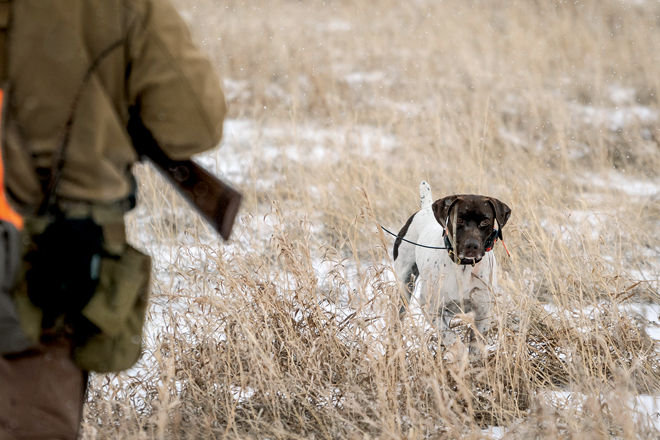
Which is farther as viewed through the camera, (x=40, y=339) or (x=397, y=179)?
(x=397, y=179)

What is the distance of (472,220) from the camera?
9.34ft

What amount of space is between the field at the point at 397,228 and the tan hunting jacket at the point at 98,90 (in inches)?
30.3

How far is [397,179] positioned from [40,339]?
4.16 m

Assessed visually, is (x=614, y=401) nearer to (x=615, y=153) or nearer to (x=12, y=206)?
(x=12, y=206)

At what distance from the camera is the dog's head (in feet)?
9.04

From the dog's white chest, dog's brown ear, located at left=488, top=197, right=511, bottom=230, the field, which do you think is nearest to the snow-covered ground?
the field

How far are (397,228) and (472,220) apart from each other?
172cm

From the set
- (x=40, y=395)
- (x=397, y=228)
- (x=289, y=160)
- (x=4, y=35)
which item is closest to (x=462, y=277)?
(x=397, y=228)

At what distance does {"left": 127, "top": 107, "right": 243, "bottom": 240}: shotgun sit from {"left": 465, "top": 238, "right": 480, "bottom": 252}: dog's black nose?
1.76 m

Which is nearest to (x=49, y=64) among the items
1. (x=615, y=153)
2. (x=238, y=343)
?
(x=238, y=343)

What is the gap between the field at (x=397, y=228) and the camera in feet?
6.95

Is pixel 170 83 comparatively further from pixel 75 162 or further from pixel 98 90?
pixel 75 162

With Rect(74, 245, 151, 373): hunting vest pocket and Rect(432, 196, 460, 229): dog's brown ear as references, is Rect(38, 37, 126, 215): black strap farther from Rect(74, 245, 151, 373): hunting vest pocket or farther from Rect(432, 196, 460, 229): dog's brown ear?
Rect(432, 196, 460, 229): dog's brown ear

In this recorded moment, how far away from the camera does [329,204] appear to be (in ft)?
14.1
